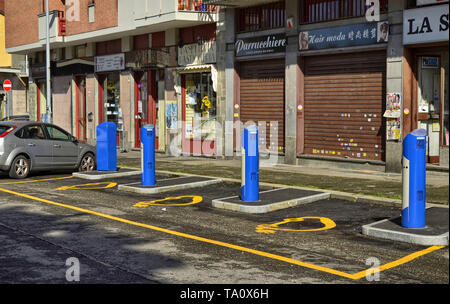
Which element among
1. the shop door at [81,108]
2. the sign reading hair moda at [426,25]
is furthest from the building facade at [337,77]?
the shop door at [81,108]

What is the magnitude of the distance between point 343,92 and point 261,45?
3.41 m

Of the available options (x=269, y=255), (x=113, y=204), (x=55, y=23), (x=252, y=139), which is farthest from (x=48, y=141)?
(x=55, y=23)

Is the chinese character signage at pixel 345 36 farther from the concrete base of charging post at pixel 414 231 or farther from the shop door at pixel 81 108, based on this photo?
the shop door at pixel 81 108

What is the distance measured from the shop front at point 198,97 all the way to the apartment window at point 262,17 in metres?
1.55

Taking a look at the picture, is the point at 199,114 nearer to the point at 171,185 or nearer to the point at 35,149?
the point at 35,149

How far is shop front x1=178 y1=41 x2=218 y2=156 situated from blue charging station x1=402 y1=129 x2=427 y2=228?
43.6 ft

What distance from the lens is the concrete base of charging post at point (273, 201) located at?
1020cm

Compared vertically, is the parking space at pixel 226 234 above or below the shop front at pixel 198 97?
below

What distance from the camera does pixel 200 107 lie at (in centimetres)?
2211

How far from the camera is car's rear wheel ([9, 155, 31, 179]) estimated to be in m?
14.8

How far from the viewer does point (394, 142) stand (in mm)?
15445

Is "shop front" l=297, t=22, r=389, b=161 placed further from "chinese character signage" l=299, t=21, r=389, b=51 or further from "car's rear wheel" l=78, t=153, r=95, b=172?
"car's rear wheel" l=78, t=153, r=95, b=172

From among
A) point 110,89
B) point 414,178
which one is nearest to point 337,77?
point 414,178

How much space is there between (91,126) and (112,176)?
13668 millimetres
